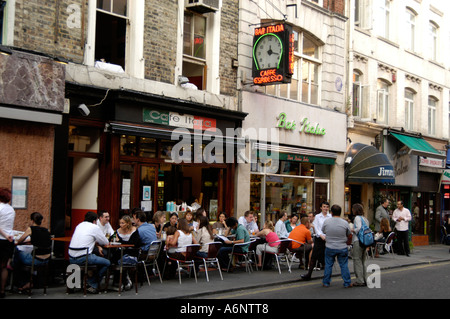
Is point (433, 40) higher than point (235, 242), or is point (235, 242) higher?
point (433, 40)

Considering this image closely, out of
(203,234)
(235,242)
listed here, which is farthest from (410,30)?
(203,234)

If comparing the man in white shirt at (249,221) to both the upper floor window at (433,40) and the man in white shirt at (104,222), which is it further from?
the upper floor window at (433,40)

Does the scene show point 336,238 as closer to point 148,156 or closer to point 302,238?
point 302,238

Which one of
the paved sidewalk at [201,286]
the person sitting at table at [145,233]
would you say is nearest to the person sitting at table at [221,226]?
the paved sidewalk at [201,286]

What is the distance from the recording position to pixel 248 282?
12492 millimetres

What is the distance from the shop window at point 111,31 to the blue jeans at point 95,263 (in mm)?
5486

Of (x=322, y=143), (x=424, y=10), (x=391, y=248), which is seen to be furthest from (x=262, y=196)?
(x=424, y=10)

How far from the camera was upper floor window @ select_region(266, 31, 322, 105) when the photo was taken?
2072 centimetres

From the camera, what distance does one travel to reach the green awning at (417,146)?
24.5 metres

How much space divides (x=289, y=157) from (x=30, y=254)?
11.2 m

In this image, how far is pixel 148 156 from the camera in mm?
15141

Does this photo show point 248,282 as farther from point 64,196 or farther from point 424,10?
point 424,10

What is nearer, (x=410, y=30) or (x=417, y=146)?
(x=417, y=146)

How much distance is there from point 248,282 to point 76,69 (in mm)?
6033
